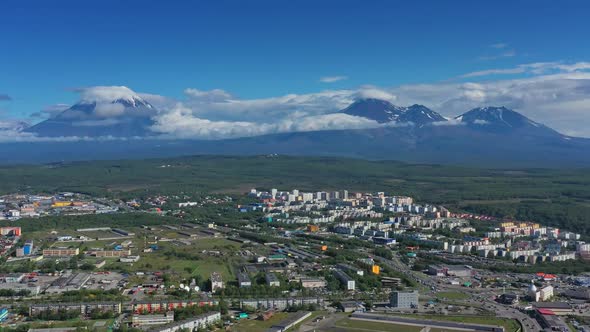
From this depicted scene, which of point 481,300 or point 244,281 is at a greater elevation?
point 244,281

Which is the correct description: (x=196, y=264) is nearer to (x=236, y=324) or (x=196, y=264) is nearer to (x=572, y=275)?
(x=236, y=324)

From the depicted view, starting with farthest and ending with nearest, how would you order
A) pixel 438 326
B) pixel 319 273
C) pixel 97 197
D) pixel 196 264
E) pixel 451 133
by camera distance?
pixel 451 133
pixel 97 197
pixel 196 264
pixel 319 273
pixel 438 326

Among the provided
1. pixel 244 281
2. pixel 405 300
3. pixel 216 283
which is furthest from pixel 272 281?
pixel 405 300

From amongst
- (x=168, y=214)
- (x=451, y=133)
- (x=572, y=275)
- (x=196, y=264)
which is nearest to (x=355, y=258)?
(x=196, y=264)

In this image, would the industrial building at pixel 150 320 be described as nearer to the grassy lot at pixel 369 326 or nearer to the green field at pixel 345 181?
the grassy lot at pixel 369 326

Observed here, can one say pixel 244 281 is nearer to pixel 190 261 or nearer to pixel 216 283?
pixel 216 283

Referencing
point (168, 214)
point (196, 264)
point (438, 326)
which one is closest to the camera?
point (438, 326)

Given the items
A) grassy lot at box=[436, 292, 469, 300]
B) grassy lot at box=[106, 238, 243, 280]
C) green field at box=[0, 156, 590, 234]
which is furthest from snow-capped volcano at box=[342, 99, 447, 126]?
grassy lot at box=[436, 292, 469, 300]

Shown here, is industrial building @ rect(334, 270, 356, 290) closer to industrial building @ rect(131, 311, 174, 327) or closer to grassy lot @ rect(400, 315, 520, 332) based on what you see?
grassy lot @ rect(400, 315, 520, 332)
